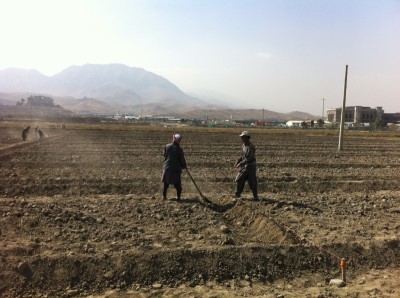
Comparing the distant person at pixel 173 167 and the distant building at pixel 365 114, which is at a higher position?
the distant building at pixel 365 114

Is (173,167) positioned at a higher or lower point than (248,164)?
lower

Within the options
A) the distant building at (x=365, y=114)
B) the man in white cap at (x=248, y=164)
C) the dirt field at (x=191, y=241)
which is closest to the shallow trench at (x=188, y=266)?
the dirt field at (x=191, y=241)

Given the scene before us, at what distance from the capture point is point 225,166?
643 inches

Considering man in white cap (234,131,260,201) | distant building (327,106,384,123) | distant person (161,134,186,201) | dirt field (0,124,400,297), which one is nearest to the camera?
dirt field (0,124,400,297)

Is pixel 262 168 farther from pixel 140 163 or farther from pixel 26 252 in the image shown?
pixel 26 252

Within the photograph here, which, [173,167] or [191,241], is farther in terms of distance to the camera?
[173,167]

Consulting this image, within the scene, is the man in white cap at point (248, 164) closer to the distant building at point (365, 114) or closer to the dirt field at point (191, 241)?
the dirt field at point (191, 241)

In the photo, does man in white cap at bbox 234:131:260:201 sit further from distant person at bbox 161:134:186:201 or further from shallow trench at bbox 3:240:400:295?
shallow trench at bbox 3:240:400:295

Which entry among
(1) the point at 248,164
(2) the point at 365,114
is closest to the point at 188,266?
(1) the point at 248,164

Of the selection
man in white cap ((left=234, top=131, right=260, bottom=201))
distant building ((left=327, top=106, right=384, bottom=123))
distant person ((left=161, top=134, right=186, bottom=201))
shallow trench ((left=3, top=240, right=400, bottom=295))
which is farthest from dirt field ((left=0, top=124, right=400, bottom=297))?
distant building ((left=327, top=106, right=384, bottom=123))

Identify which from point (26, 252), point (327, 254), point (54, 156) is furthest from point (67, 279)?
point (54, 156)

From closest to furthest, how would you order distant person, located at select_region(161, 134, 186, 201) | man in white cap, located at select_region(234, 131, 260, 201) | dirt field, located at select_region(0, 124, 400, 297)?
dirt field, located at select_region(0, 124, 400, 297), distant person, located at select_region(161, 134, 186, 201), man in white cap, located at select_region(234, 131, 260, 201)

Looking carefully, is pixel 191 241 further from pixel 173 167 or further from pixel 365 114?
pixel 365 114

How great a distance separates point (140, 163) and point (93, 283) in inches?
434
